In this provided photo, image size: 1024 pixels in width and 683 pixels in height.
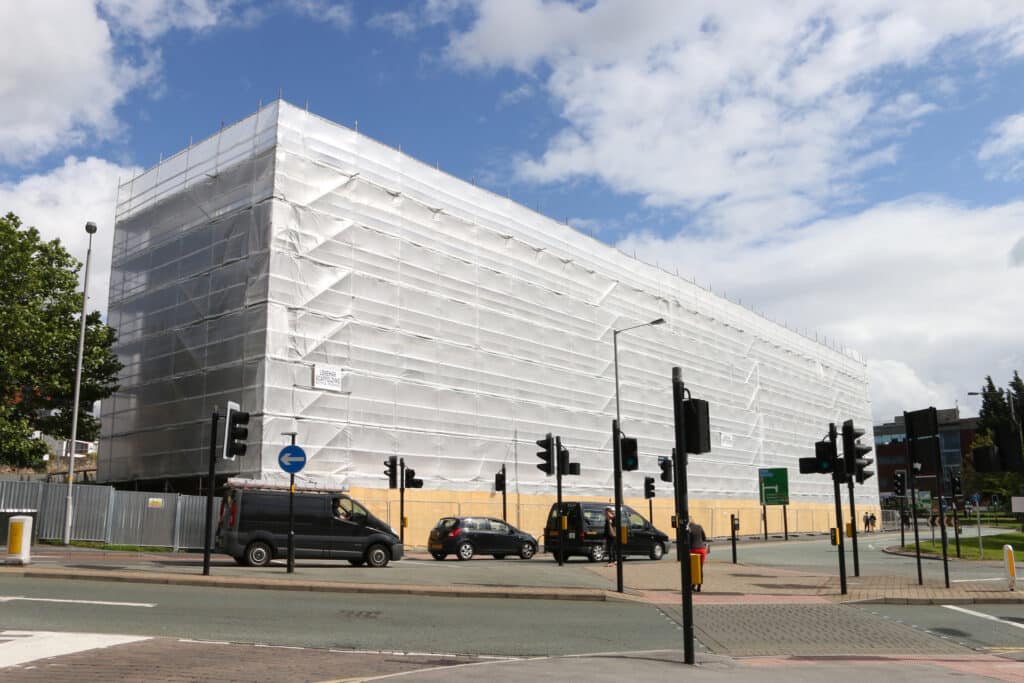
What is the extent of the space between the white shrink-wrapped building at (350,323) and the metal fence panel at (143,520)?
3.66 meters

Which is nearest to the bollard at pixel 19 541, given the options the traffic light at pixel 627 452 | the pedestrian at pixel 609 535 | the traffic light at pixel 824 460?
the traffic light at pixel 627 452

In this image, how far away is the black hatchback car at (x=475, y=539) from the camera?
28.9m

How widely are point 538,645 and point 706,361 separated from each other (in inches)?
2135

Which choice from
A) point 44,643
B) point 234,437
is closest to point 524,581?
point 234,437

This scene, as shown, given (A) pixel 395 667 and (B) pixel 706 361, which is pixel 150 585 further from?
(B) pixel 706 361

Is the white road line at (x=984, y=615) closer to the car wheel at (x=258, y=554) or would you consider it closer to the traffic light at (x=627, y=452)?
the traffic light at (x=627, y=452)

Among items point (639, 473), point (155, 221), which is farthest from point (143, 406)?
point (639, 473)

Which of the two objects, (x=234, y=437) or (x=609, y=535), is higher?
(x=234, y=437)

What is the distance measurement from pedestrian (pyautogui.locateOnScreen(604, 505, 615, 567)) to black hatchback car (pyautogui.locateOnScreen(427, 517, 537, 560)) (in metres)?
3.15

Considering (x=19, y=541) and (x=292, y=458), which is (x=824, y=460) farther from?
(x=19, y=541)

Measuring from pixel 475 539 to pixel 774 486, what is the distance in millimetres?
34129

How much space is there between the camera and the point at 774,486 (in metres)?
57.7

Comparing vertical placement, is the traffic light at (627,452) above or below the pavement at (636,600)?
above

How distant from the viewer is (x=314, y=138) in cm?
3684
